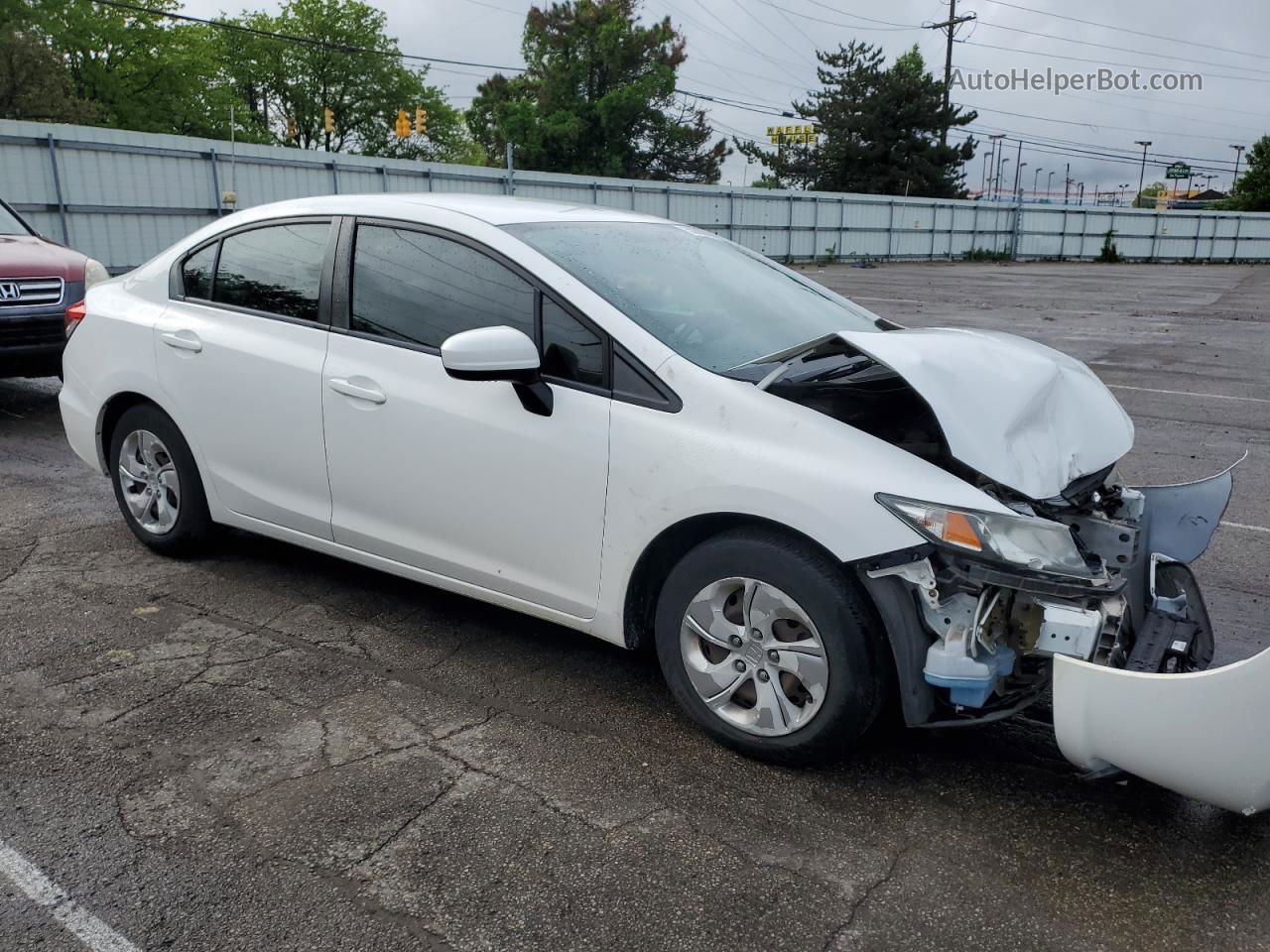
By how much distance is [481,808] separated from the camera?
296 cm

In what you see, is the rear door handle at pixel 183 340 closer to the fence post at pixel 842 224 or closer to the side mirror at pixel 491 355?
the side mirror at pixel 491 355

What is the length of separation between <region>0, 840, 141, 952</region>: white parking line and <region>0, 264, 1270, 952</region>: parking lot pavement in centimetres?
Answer: 2

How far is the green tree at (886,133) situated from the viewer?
189 ft

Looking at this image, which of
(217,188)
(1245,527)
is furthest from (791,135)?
(1245,527)

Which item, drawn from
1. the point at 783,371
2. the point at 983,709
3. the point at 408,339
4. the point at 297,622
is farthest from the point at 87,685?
the point at 983,709

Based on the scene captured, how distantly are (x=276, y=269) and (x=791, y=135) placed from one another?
65.4 metres

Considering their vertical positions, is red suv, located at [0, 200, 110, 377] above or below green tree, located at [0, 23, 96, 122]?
below

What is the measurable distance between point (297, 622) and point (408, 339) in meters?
1.25

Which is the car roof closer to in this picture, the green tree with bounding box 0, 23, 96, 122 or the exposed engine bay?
the exposed engine bay

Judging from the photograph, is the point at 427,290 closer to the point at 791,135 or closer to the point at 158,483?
the point at 158,483

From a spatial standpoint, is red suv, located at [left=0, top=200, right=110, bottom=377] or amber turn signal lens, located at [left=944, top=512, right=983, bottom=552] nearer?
amber turn signal lens, located at [left=944, top=512, right=983, bottom=552]

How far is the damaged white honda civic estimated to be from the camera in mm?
2820

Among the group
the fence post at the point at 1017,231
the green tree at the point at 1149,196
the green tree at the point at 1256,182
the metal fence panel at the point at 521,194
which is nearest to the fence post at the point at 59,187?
the metal fence panel at the point at 521,194

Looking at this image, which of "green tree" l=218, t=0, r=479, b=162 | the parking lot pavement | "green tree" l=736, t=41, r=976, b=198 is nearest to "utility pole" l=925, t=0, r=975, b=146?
"green tree" l=736, t=41, r=976, b=198
